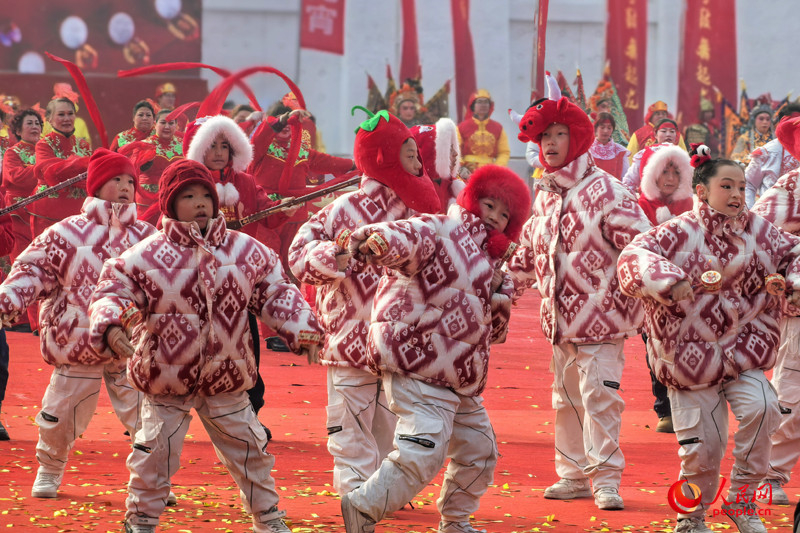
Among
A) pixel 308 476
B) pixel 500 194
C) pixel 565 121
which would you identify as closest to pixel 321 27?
pixel 565 121

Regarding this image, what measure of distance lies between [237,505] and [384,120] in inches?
73.4

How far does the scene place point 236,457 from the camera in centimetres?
490

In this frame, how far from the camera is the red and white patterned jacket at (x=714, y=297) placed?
5.01 metres

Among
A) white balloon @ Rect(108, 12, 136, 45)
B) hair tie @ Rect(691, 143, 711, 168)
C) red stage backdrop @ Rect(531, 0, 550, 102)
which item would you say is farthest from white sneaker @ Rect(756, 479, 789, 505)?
white balloon @ Rect(108, 12, 136, 45)

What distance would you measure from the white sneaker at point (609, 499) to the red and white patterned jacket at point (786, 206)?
1346 mm

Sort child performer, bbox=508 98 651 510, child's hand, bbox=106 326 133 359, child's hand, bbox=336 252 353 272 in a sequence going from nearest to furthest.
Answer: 1. child's hand, bbox=106 326 133 359
2. child's hand, bbox=336 252 353 272
3. child performer, bbox=508 98 651 510

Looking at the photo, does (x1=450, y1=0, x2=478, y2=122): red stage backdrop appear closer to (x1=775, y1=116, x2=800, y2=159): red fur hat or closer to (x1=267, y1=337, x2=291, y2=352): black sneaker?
(x1=267, y1=337, x2=291, y2=352): black sneaker

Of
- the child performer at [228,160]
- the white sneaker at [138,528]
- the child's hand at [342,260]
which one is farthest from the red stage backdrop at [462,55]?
the white sneaker at [138,528]

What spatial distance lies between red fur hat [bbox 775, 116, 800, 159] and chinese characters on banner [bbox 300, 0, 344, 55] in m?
15.5

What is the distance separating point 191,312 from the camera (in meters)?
4.78

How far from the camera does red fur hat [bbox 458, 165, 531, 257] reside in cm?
500

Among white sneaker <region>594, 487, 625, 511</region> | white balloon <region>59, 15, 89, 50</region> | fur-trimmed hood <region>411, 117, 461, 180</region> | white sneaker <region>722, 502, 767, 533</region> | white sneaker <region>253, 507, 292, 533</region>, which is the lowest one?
white sneaker <region>594, 487, 625, 511</region>

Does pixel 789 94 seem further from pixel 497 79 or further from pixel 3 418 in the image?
pixel 3 418

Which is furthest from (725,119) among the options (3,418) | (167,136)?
(3,418)
